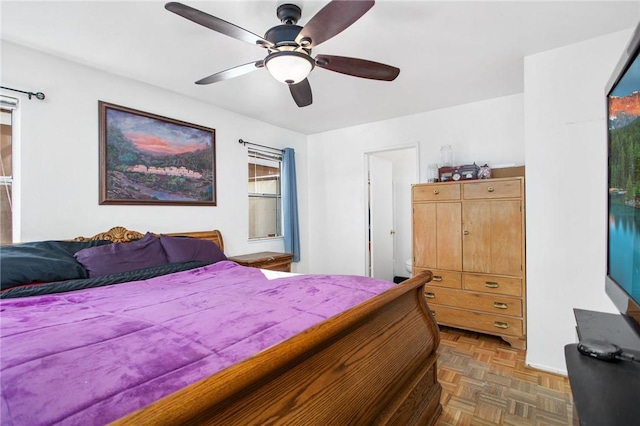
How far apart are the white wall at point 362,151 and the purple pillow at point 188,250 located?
6.77ft

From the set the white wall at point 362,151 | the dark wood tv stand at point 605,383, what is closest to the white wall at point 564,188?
the white wall at point 362,151

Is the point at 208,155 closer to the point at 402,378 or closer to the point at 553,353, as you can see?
the point at 402,378

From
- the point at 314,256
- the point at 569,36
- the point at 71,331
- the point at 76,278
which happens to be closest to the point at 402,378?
the point at 71,331

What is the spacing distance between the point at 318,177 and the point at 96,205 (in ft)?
9.63

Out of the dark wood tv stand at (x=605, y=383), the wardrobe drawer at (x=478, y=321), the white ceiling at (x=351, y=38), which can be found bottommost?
the wardrobe drawer at (x=478, y=321)

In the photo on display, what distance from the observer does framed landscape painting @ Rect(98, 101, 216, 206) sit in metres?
2.67

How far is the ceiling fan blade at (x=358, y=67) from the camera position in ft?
6.10

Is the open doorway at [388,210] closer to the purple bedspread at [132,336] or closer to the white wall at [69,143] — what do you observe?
the white wall at [69,143]

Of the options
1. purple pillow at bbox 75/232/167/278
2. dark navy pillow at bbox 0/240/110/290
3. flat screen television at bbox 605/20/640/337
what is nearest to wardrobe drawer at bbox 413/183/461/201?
flat screen television at bbox 605/20/640/337

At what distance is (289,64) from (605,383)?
1850 millimetres

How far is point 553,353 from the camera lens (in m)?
2.35

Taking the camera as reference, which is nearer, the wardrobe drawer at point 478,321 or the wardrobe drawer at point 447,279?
the wardrobe drawer at point 478,321

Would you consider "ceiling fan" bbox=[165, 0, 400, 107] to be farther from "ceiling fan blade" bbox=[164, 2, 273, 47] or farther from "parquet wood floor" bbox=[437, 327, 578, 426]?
"parquet wood floor" bbox=[437, 327, 578, 426]

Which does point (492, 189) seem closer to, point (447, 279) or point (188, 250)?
point (447, 279)
